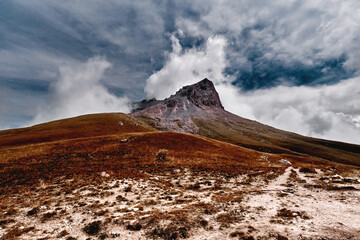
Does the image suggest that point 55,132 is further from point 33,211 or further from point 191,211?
point 191,211

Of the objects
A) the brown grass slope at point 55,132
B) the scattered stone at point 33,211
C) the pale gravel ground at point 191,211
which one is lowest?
the pale gravel ground at point 191,211

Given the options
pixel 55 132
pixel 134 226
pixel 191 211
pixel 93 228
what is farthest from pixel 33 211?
pixel 55 132

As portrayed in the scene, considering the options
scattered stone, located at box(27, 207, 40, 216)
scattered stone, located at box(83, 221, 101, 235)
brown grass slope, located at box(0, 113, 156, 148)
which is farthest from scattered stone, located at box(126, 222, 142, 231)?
brown grass slope, located at box(0, 113, 156, 148)

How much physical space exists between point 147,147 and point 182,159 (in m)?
11.3

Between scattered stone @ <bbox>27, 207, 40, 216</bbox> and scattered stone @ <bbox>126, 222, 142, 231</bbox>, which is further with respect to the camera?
scattered stone @ <bbox>27, 207, 40, 216</bbox>

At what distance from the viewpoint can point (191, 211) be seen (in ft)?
35.3

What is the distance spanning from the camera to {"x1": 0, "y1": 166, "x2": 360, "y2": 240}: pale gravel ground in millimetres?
8422

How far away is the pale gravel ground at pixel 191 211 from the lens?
842 centimetres

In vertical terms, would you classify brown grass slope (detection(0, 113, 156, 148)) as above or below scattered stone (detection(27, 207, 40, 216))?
above

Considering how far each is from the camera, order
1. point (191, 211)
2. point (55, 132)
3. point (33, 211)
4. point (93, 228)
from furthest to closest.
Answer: point (55, 132)
point (33, 211)
point (191, 211)
point (93, 228)

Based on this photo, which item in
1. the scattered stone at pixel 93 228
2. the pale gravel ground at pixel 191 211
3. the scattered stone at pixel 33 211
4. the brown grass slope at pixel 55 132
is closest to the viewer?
the pale gravel ground at pixel 191 211

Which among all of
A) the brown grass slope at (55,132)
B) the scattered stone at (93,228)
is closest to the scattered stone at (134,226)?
the scattered stone at (93,228)

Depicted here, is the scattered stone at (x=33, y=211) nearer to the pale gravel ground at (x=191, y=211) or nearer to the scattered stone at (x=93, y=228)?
the pale gravel ground at (x=191, y=211)

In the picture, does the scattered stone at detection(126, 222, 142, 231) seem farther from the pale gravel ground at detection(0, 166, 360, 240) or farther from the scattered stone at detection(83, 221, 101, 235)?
the scattered stone at detection(83, 221, 101, 235)
